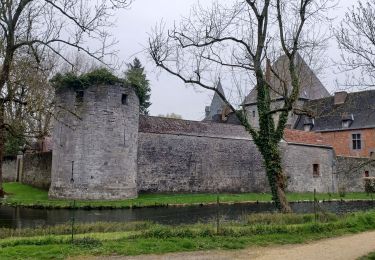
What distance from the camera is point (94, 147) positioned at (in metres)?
19.7

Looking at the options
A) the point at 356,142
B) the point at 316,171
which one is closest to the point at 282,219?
the point at 316,171

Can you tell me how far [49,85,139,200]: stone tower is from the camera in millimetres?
19484

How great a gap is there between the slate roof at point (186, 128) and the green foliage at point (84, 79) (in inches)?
152

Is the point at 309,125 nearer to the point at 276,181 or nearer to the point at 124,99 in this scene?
the point at 124,99

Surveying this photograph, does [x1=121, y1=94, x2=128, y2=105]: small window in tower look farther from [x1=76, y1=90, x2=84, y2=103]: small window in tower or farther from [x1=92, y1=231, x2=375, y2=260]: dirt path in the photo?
[x1=92, y1=231, x2=375, y2=260]: dirt path

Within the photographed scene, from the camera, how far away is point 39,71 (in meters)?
11.0

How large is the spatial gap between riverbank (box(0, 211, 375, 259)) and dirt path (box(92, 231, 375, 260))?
1.01 feet

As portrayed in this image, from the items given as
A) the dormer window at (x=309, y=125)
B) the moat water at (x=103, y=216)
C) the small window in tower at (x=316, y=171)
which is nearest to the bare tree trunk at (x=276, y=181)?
the moat water at (x=103, y=216)

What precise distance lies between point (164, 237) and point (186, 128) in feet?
54.0

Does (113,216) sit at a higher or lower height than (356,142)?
lower

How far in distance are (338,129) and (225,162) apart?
13880 mm

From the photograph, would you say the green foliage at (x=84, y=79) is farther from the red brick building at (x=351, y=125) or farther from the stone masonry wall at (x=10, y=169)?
the red brick building at (x=351, y=125)

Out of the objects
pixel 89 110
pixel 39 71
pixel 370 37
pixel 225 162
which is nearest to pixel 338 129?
pixel 225 162

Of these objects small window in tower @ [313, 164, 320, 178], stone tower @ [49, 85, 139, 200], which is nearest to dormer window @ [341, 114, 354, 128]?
small window in tower @ [313, 164, 320, 178]
